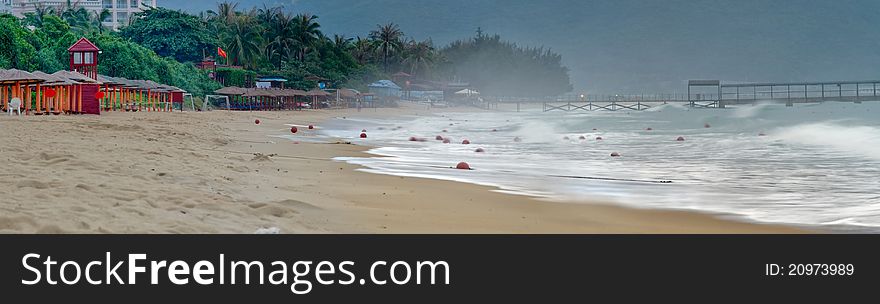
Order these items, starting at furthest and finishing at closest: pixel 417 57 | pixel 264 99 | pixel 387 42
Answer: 1. pixel 417 57
2. pixel 387 42
3. pixel 264 99

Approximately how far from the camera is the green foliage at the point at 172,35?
71.2 meters

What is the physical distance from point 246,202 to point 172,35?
223 feet

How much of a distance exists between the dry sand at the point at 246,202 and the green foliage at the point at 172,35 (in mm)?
62110

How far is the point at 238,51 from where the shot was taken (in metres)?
77.6

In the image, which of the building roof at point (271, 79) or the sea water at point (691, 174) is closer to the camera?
the sea water at point (691, 174)

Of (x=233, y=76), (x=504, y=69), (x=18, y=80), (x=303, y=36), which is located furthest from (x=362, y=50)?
(x=18, y=80)

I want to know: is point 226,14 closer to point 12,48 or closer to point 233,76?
point 233,76

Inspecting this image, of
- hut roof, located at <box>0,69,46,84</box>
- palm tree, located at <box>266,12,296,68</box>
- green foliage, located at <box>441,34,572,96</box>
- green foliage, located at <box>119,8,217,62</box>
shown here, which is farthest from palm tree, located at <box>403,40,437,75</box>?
hut roof, located at <box>0,69,46,84</box>

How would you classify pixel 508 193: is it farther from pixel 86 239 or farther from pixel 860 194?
pixel 86 239

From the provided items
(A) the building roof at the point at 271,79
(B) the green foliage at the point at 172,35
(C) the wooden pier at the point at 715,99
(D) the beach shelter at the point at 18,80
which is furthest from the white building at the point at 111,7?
(D) the beach shelter at the point at 18,80

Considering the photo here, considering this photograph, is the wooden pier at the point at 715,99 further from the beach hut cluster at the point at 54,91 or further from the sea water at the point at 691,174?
the sea water at the point at 691,174

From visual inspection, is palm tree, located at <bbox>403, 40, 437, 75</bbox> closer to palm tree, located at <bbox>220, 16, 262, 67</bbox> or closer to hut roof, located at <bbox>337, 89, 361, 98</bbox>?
palm tree, located at <bbox>220, 16, 262, 67</bbox>

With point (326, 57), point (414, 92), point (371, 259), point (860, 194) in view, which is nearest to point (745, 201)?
point (860, 194)

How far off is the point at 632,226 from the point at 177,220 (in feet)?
11.9
